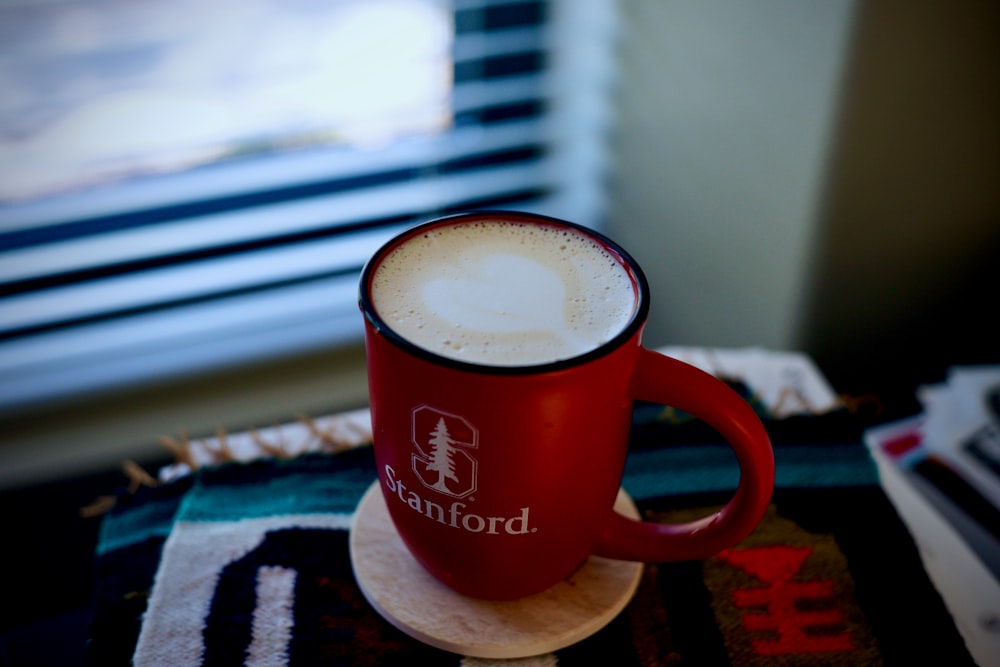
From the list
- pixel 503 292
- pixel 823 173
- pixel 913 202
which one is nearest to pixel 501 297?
pixel 503 292

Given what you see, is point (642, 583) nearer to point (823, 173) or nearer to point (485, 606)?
point (485, 606)

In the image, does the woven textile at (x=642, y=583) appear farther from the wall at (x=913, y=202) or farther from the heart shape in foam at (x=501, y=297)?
the wall at (x=913, y=202)

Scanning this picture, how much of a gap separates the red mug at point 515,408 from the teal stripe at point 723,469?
4.2 inches

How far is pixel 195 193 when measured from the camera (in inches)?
44.1

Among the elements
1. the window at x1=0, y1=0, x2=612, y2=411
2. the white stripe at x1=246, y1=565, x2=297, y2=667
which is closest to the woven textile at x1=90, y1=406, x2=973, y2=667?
the white stripe at x1=246, y1=565, x2=297, y2=667

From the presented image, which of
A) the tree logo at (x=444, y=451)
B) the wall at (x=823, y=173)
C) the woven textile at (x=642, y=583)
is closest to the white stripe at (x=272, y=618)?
the woven textile at (x=642, y=583)

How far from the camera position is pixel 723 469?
1.98 feet

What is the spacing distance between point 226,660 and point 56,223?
0.80 m

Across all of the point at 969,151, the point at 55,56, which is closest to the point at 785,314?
the point at 969,151

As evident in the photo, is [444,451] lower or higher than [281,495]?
higher

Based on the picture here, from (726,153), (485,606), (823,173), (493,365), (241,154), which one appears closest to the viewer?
(493,365)

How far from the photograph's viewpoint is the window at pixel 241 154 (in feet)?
3.42

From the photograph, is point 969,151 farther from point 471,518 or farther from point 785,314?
point 471,518

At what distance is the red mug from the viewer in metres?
0.40
